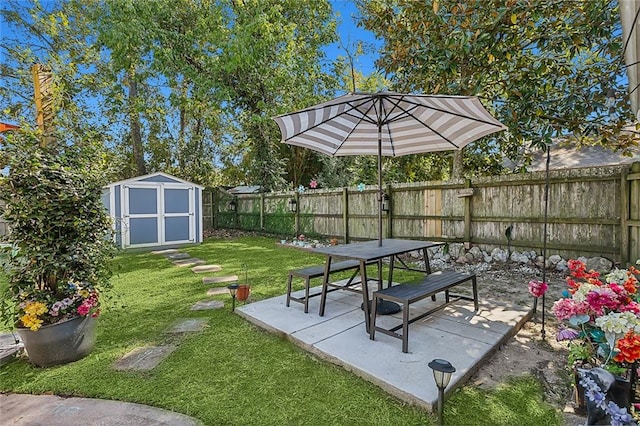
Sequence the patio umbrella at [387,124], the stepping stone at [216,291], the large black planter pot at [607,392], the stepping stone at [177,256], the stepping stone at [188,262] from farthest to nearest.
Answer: the stepping stone at [177,256]
the stepping stone at [188,262]
the stepping stone at [216,291]
the patio umbrella at [387,124]
the large black planter pot at [607,392]

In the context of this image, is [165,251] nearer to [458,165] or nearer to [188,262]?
[188,262]

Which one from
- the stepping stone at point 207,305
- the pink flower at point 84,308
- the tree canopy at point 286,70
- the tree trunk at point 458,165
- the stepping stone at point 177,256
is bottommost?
the stepping stone at point 207,305

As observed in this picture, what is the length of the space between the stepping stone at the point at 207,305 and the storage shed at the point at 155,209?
5153 millimetres

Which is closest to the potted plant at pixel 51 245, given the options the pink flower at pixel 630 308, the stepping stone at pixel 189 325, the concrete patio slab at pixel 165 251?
the stepping stone at pixel 189 325

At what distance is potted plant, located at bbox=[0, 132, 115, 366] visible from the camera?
2.18m

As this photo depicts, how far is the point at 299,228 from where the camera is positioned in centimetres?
921

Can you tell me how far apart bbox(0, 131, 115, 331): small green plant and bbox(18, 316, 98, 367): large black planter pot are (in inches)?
2.3

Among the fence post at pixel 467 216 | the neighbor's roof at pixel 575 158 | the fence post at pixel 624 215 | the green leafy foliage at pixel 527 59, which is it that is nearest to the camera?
the green leafy foliage at pixel 527 59

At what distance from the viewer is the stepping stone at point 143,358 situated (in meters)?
2.29

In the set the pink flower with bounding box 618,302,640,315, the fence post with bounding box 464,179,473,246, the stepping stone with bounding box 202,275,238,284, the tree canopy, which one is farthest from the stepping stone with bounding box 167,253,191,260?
the pink flower with bounding box 618,302,640,315

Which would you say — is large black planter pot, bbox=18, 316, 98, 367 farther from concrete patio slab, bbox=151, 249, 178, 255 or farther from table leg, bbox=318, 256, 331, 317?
concrete patio slab, bbox=151, 249, 178, 255

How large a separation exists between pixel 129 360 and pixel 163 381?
497 mm

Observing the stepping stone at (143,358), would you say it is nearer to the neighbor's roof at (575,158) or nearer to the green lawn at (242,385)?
the green lawn at (242,385)

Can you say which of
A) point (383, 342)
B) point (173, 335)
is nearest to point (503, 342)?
point (383, 342)
